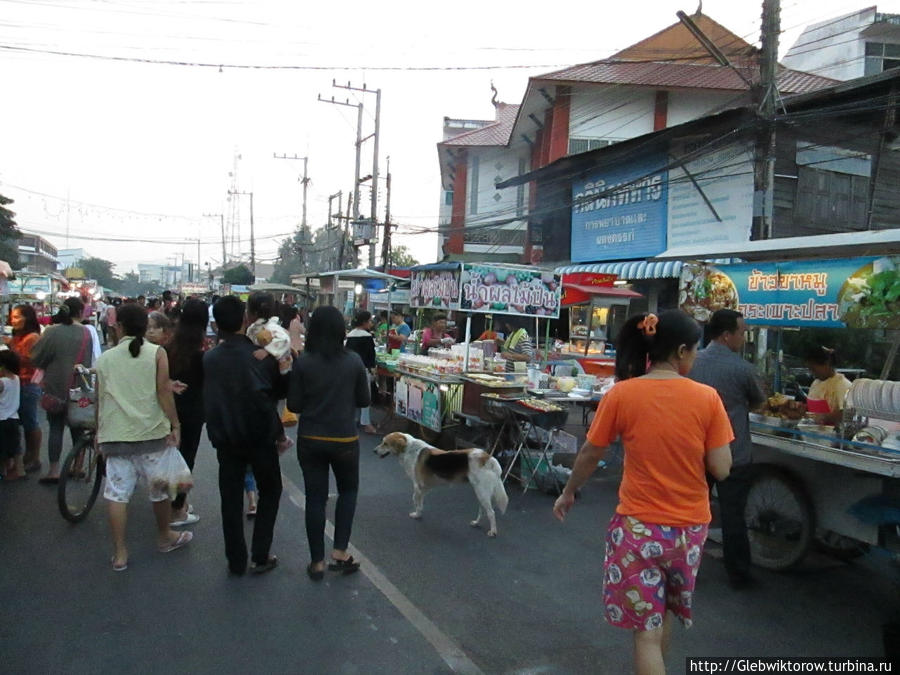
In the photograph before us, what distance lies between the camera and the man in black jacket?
4.05 meters

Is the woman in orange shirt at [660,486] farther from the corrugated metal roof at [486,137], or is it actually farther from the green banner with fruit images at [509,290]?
the corrugated metal roof at [486,137]

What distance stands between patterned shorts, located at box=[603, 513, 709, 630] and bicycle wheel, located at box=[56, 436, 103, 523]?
14.1ft

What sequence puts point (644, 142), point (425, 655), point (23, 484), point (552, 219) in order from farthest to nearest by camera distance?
point (552, 219) < point (644, 142) < point (23, 484) < point (425, 655)

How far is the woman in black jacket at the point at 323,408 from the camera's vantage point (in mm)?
4105

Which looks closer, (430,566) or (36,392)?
(430,566)

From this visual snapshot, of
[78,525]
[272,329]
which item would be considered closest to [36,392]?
[78,525]

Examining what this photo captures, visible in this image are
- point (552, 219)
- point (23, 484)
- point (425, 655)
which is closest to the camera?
point (425, 655)

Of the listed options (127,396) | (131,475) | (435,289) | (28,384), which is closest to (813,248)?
(127,396)

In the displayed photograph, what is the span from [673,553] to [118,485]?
3.50m

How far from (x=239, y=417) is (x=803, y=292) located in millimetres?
4093

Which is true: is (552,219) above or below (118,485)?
above

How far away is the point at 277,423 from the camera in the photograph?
423 cm

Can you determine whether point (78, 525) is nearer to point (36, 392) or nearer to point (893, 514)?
point (36, 392)

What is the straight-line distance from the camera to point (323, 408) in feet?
13.5
